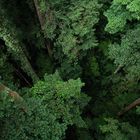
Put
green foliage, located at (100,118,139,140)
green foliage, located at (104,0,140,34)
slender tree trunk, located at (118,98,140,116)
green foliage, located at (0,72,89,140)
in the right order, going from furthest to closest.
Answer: slender tree trunk, located at (118,98,140,116) → green foliage, located at (100,118,139,140) → green foliage, located at (104,0,140,34) → green foliage, located at (0,72,89,140)

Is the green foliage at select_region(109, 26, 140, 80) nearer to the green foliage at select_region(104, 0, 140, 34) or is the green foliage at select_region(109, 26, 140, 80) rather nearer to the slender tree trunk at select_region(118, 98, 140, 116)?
the green foliage at select_region(104, 0, 140, 34)

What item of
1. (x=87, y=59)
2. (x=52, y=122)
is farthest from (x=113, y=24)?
(x=87, y=59)

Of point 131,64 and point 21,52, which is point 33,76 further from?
point 131,64

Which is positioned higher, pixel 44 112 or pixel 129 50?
pixel 129 50

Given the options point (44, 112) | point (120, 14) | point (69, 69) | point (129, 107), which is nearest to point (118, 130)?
point (129, 107)

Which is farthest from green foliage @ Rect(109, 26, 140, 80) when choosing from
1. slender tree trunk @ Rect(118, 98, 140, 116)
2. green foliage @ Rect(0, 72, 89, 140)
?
slender tree trunk @ Rect(118, 98, 140, 116)

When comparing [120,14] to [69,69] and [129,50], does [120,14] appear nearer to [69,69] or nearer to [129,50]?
[129,50]

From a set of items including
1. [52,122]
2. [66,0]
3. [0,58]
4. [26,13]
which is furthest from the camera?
[26,13]

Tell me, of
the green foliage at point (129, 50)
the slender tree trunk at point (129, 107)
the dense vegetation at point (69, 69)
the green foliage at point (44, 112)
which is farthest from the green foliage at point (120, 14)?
the slender tree trunk at point (129, 107)
